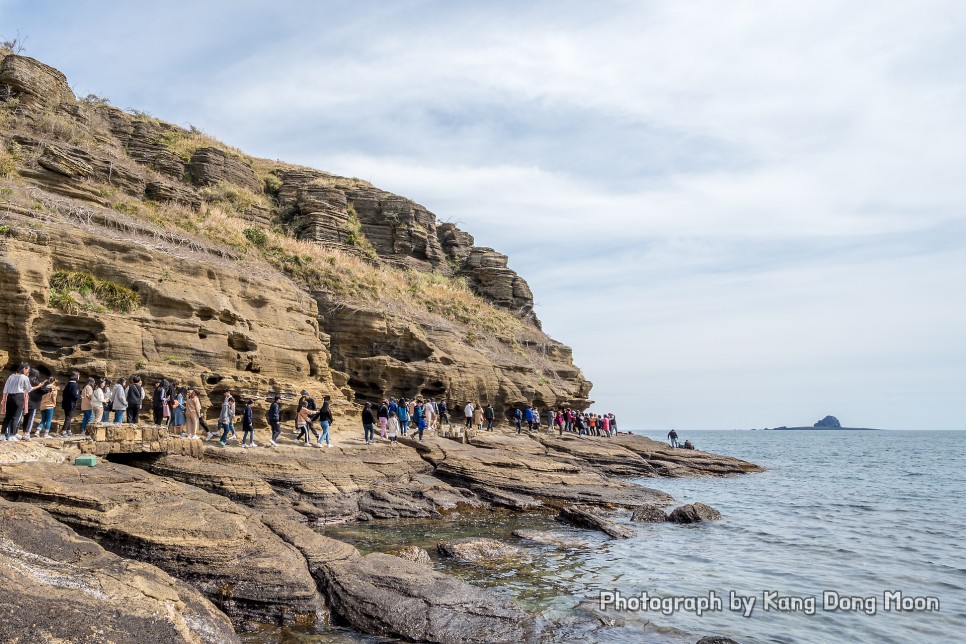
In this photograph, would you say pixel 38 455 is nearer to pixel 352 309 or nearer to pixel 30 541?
pixel 30 541

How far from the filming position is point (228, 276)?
23.1m

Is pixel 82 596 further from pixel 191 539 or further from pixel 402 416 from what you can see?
pixel 402 416

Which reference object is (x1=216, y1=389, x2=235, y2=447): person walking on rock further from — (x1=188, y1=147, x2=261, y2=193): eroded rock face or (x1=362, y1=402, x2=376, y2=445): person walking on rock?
(x1=188, y1=147, x2=261, y2=193): eroded rock face

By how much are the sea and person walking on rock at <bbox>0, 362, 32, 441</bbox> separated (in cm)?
754

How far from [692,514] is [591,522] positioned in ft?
12.2

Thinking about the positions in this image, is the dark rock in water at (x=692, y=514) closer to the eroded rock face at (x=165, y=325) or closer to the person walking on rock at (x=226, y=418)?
the eroded rock face at (x=165, y=325)

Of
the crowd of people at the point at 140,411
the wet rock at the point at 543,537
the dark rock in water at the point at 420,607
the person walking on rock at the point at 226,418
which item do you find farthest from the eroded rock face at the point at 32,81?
the dark rock in water at the point at 420,607

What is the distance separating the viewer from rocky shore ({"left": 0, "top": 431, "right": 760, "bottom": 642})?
721cm

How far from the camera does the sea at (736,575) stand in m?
10.3

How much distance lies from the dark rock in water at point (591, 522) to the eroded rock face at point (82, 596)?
11.8m

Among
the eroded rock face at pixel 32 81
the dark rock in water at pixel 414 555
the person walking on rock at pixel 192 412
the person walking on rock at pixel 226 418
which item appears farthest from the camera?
the eroded rock face at pixel 32 81

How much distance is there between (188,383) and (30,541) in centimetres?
1168

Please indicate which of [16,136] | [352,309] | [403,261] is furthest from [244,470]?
[403,261]

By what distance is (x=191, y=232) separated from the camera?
27078mm
